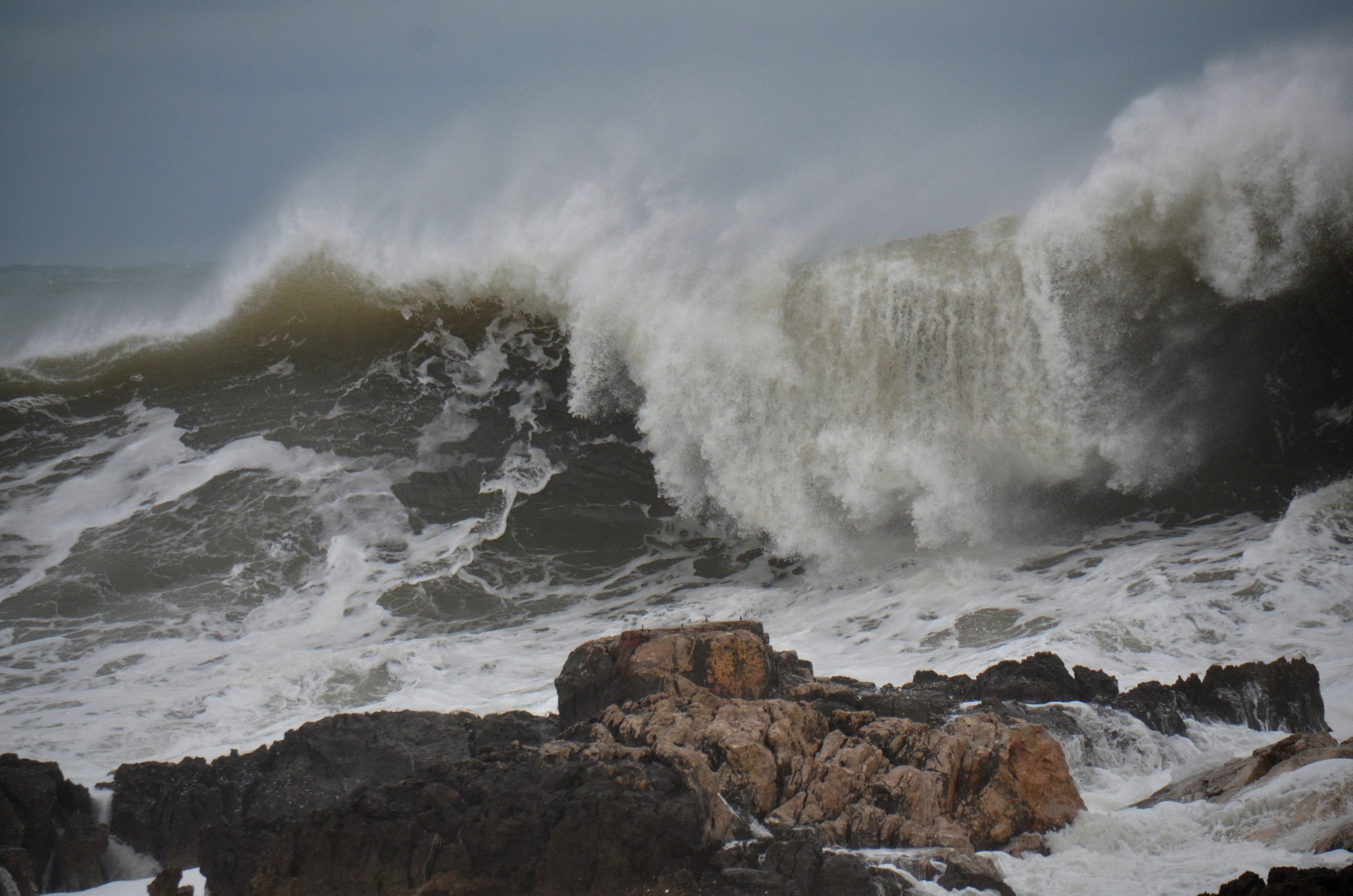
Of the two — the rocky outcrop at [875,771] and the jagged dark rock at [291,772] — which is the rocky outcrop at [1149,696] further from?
the jagged dark rock at [291,772]

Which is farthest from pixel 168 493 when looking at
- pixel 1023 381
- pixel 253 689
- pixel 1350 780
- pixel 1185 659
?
pixel 1350 780

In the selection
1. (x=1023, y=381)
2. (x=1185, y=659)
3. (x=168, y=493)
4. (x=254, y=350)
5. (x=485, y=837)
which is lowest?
(x=1185, y=659)

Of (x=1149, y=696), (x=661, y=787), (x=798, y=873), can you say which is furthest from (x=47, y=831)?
(x=1149, y=696)

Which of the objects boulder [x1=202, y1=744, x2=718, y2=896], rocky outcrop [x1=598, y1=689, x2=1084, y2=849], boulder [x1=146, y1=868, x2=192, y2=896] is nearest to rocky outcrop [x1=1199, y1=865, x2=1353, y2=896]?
rocky outcrop [x1=598, y1=689, x2=1084, y2=849]

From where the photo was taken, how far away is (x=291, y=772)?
755 cm

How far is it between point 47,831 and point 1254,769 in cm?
791

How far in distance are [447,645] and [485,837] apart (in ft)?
22.2

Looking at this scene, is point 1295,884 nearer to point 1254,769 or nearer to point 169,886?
point 1254,769

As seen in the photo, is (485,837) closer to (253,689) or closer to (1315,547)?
(253,689)

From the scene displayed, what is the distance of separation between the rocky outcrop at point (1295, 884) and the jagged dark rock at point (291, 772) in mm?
4658

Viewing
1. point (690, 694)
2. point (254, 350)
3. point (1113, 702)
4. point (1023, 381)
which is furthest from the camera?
point (254, 350)

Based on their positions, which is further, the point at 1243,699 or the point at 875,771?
the point at 1243,699

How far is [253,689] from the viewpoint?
35.1ft

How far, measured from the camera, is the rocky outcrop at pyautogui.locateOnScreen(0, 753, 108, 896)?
255 inches
